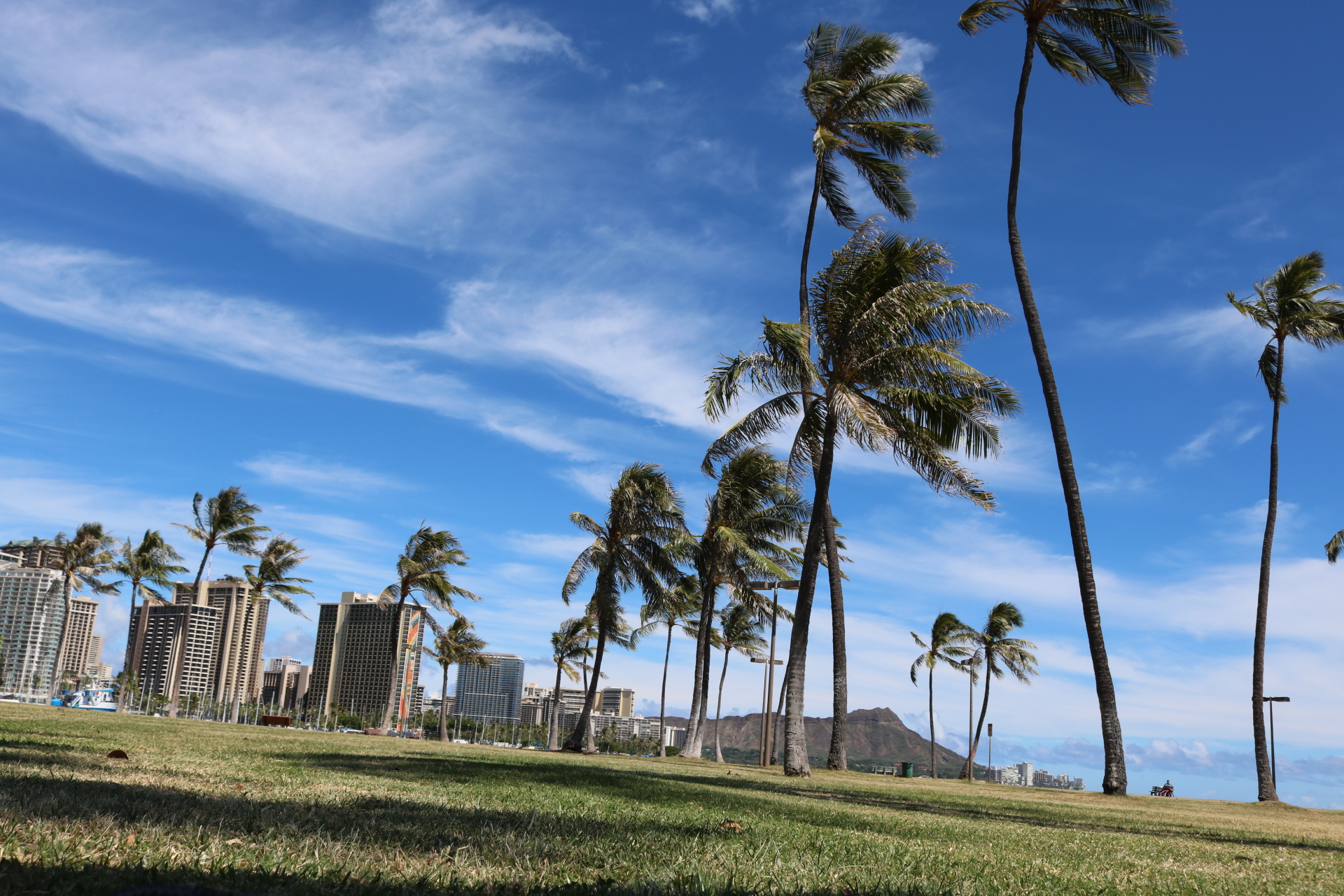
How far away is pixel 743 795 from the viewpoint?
9758mm

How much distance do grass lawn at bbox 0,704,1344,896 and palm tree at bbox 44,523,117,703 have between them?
49.9m

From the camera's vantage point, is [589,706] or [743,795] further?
[589,706]

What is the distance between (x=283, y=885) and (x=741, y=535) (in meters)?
33.7

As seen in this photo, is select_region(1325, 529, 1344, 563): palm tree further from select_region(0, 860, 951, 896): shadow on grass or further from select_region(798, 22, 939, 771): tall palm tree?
select_region(0, 860, 951, 896): shadow on grass

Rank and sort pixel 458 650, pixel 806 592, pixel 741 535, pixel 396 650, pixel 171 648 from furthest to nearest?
pixel 171 648, pixel 458 650, pixel 396 650, pixel 741 535, pixel 806 592

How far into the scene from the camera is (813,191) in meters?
24.6

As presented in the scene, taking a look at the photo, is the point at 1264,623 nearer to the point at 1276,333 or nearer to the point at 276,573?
the point at 1276,333

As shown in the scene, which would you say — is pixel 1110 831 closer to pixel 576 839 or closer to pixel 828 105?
pixel 576 839

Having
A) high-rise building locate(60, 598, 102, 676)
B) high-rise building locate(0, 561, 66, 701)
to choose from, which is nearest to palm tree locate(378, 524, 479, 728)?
high-rise building locate(0, 561, 66, 701)

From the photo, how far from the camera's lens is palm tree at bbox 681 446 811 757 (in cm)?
3516

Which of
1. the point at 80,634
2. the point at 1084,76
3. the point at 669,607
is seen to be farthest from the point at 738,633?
the point at 80,634

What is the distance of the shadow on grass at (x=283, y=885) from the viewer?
2422 millimetres

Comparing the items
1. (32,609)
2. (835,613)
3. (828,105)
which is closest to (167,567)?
(835,613)

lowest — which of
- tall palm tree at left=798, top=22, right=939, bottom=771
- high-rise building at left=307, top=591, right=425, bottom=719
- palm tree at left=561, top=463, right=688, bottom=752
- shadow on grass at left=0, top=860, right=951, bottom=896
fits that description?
high-rise building at left=307, top=591, right=425, bottom=719
